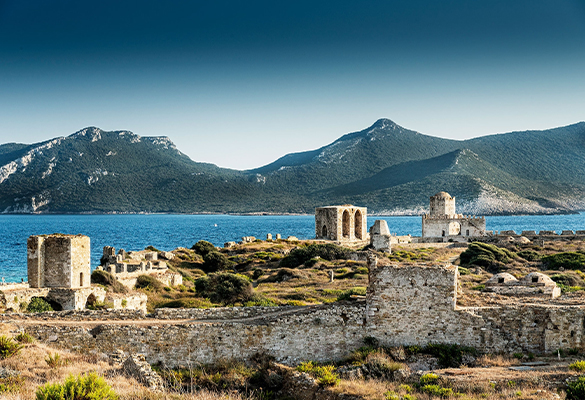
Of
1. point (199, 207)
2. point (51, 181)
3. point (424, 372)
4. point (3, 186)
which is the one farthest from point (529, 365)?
point (3, 186)

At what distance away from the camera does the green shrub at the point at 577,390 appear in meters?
8.81

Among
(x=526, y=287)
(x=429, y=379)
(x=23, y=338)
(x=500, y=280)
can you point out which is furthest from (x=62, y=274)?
(x=526, y=287)

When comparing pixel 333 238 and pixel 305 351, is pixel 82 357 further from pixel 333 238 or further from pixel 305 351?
pixel 333 238

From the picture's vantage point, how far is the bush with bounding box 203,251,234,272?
39.9 m

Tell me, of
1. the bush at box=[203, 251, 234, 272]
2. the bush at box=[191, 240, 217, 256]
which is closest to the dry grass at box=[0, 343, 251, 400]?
the bush at box=[203, 251, 234, 272]

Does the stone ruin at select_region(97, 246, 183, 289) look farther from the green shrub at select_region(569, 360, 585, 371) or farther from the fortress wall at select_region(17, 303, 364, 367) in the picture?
the green shrub at select_region(569, 360, 585, 371)

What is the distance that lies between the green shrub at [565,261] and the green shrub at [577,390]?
964 inches

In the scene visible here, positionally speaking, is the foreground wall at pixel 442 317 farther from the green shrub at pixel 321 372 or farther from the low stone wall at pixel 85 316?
the low stone wall at pixel 85 316

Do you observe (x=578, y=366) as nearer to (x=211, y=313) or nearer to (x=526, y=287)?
(x=526, y=287)

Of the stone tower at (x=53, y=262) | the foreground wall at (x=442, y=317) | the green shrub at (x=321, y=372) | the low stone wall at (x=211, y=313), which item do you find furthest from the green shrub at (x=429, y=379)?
the stone tower at (x=53, y=262)

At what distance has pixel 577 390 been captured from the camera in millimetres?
8883

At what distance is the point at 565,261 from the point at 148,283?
25242 millimetres

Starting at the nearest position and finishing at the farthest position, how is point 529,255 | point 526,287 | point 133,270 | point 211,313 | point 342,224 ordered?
1. point 211,313
2. point 526,287
3. point 133,270
4. point 529,255
5. point 342,224

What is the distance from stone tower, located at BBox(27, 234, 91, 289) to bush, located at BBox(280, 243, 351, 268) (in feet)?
60.1
